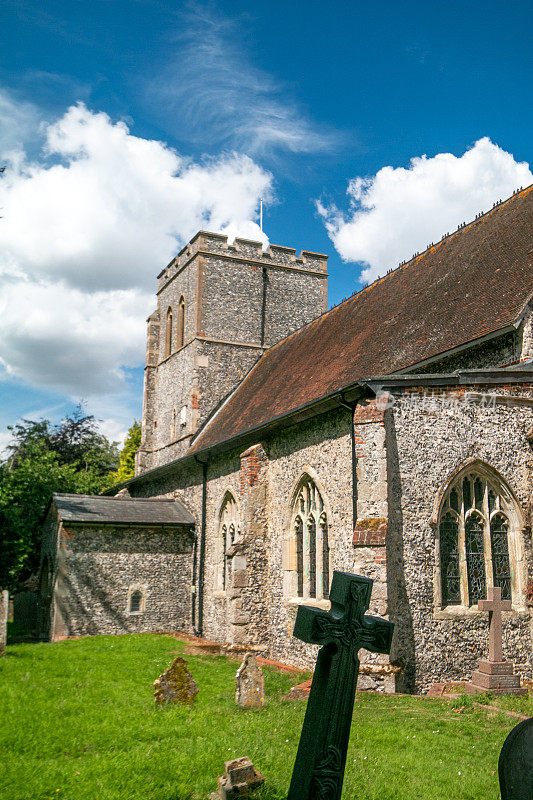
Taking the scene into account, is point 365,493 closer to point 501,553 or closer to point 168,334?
point 501,553

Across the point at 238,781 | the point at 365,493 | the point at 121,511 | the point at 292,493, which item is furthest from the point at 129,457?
the point at 238,781

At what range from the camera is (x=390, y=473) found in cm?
976

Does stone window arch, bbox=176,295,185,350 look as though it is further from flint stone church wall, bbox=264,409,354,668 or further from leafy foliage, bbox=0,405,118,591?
flint stone church wall, bbox=264,409,354,668

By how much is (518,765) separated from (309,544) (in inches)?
364

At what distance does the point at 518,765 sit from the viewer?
10.7ft

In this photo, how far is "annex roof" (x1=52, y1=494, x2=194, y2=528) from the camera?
16.7 m

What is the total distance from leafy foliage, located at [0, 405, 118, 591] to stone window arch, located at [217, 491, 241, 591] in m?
5.39

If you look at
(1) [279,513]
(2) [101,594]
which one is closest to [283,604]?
(1) [279,513]

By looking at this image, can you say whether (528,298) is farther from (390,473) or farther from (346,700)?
(346,700)

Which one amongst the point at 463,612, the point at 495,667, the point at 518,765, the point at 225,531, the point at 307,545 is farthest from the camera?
the point at 225,531

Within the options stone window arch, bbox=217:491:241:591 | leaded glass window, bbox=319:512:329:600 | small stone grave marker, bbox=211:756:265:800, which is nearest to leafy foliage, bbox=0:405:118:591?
stone window arch, bbox=217:491:241:591

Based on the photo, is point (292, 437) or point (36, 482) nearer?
point (292, 437)

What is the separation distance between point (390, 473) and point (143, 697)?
4558 millimetres

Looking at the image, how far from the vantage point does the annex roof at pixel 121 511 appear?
1666cm
